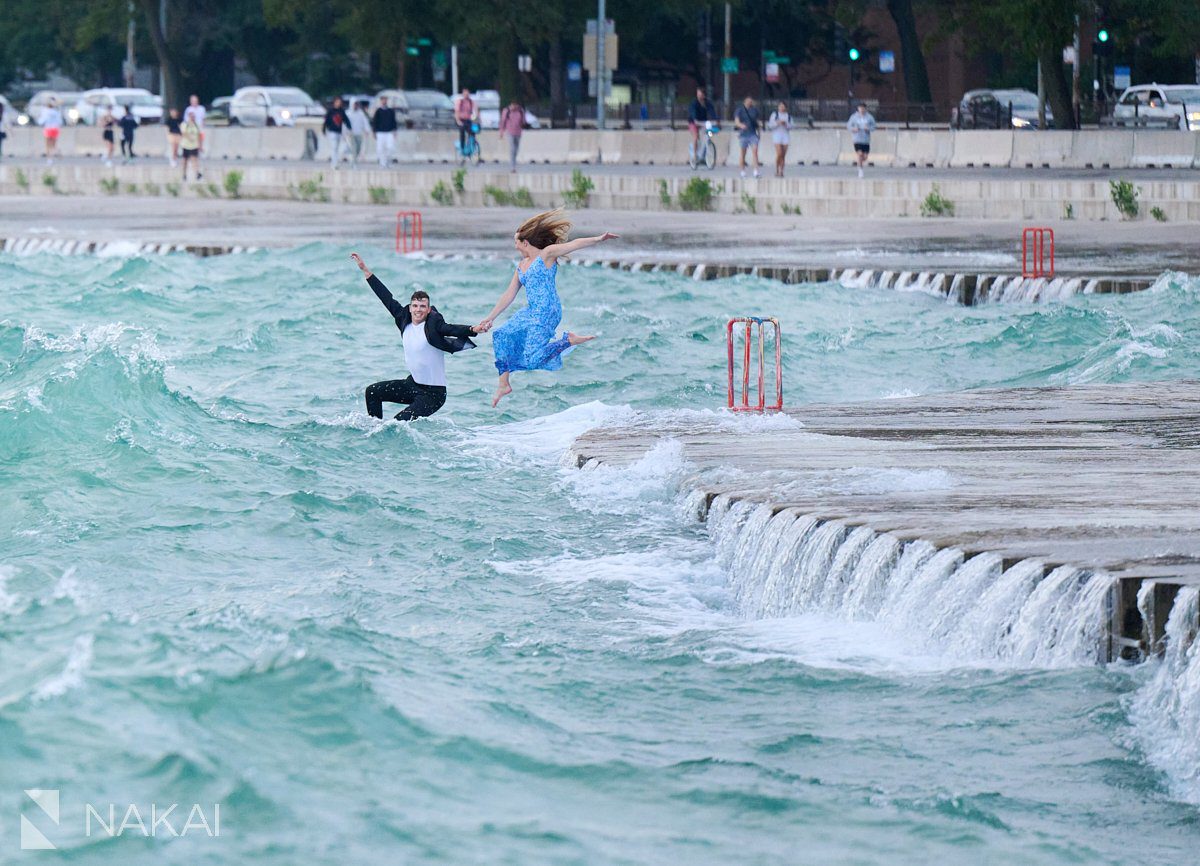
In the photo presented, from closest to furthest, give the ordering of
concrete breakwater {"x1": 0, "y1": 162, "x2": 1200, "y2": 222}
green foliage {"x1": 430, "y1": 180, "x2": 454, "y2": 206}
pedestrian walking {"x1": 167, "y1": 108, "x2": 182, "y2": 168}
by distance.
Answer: concrete breakwater {"x1": 0, "y1": 162, "x2": 1200, "y2": 222}
green foliage {"x1": 430, "y1": 180, "x2": 454, "y2": 206}
pedestrian walking {"x1": 167, "y1": 108, "x2": 182, "y2": 168}

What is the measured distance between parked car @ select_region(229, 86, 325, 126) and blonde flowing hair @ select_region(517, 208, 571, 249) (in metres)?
48.3

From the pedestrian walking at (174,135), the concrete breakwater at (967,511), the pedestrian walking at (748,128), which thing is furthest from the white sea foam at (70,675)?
the pedestrian walking at (174,135)

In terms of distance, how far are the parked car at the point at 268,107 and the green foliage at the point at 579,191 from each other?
25.5 m

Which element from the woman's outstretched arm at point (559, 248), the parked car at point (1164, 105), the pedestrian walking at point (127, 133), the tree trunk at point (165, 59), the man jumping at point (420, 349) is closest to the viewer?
the woman's outstretched arm at point (559, 248)

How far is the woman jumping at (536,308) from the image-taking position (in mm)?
14180

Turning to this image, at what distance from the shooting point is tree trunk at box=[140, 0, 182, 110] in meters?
67.8

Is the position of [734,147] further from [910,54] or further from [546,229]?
[546,229]

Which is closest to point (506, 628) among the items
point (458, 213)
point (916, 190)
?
point (916, 190)

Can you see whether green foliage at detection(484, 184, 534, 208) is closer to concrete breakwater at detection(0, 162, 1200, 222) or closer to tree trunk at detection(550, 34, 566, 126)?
concrete breakwater at detection(0, 162, 1200, 222)

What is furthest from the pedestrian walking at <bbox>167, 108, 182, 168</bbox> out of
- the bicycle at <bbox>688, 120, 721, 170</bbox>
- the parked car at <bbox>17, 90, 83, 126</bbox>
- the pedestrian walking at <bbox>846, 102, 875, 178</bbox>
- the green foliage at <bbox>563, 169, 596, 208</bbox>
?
the parked car at <bbox>17, 90, 83, 126</bbox>

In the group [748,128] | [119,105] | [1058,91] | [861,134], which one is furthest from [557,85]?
[861,134]

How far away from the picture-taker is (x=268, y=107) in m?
62.2

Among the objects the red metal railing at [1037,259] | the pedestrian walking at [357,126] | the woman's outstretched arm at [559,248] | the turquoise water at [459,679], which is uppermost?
the pedestrian walking at [357,126]

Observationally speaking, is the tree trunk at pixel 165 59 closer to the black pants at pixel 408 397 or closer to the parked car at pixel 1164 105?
the parked car at pixel 1164 105
